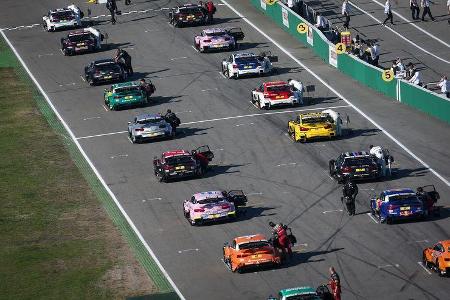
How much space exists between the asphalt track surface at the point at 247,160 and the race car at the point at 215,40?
746 mm

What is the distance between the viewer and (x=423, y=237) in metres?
68.9

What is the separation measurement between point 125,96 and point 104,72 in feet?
21.0

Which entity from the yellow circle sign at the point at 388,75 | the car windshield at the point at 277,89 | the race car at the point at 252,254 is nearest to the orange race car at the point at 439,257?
the race car at the point at 252,254

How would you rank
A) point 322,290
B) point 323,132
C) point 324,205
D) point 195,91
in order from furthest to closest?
point 195,91, point 323,132, point 324,205, point 322,290

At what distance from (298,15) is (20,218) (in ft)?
133

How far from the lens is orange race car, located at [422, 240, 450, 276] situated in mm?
62656

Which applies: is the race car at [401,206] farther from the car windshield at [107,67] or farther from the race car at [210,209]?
the car windshield at [107,67]

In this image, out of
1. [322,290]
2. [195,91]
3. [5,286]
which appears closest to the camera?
[322,290]

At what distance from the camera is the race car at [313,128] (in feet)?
282

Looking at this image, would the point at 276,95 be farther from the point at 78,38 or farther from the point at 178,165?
the point at 78,38

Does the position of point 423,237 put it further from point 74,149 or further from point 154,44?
point 154,44

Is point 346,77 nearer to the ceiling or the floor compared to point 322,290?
nearer to the floor

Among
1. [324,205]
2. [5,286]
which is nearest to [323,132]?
[324,205]

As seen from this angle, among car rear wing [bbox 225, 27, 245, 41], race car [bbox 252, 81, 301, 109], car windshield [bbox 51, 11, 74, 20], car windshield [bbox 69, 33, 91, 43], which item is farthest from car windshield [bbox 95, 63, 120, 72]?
car windshield [bbox 51, 11, 74, 20]
